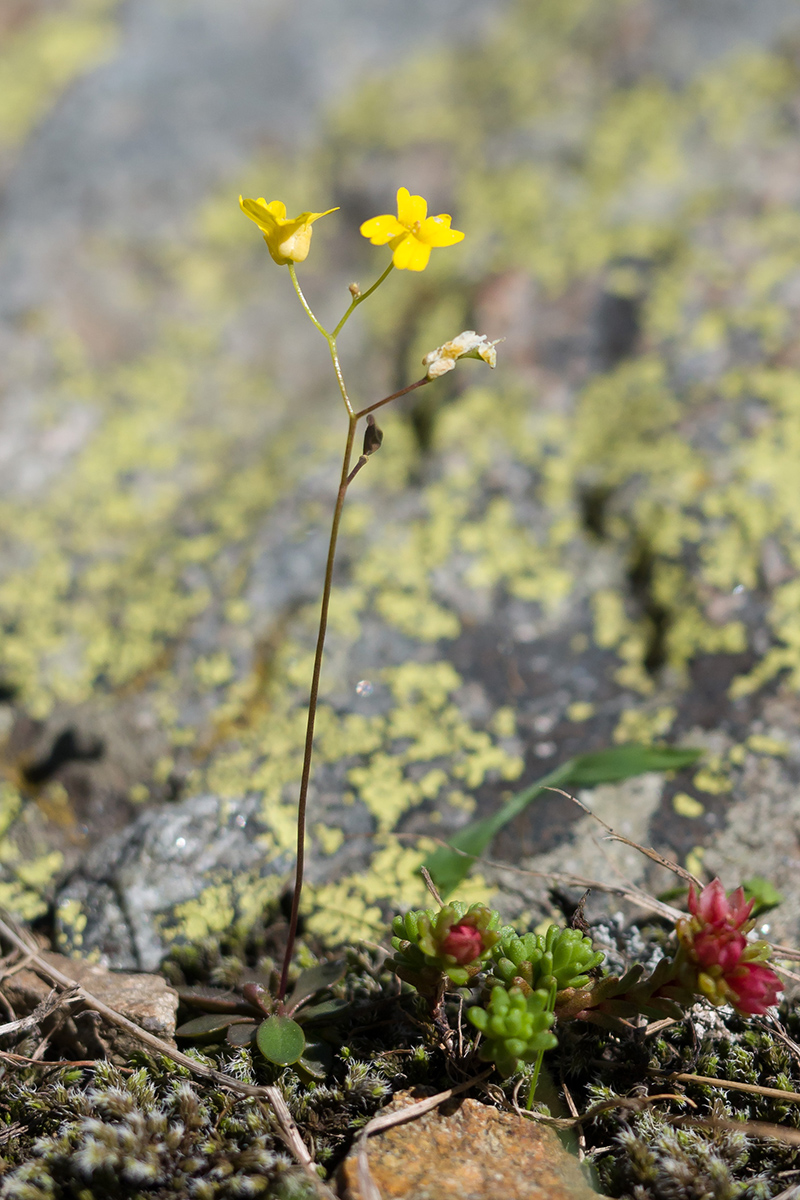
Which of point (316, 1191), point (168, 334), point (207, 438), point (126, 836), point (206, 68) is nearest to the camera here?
point (316, 1191)

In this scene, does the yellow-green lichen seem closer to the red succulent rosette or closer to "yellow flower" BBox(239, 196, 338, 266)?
"yellow flower" BBox(239, 196, 338, 266)

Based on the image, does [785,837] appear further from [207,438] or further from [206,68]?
[206,68]

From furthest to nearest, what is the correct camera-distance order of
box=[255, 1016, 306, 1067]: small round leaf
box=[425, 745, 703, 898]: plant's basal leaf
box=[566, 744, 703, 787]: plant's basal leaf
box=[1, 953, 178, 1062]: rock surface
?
box=[566, 744, 703, 787]: plant's basal leaf
box=[425, 745, 703, 898]: plant's basal leaf
box=[1, 953, 178, 1062]: rock surface
box=[255, 1016, 306, 1067]: small round leaf

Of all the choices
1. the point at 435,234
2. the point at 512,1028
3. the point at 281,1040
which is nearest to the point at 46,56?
the point at 435,234

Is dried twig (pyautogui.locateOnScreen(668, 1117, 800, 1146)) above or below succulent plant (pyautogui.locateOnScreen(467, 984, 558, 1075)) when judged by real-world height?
below

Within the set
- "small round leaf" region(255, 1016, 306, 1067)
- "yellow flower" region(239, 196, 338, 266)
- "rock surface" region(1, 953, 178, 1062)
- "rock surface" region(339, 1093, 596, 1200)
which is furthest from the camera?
"rock surface" region(1, 953, 178, 1062)

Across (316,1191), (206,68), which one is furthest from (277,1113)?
(206,68)

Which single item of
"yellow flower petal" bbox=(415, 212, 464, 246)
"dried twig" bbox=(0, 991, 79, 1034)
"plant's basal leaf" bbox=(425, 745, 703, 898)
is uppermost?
"yellow flower petal" bbox=(415, 212, 464, 246)

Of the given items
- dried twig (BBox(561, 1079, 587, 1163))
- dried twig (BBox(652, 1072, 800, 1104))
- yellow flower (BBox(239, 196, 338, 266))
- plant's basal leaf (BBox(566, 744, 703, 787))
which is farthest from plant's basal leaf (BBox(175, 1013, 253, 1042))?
yellow flower (BBox(239, 196, 338, 266))

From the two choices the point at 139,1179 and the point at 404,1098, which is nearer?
the point at 139,1179
